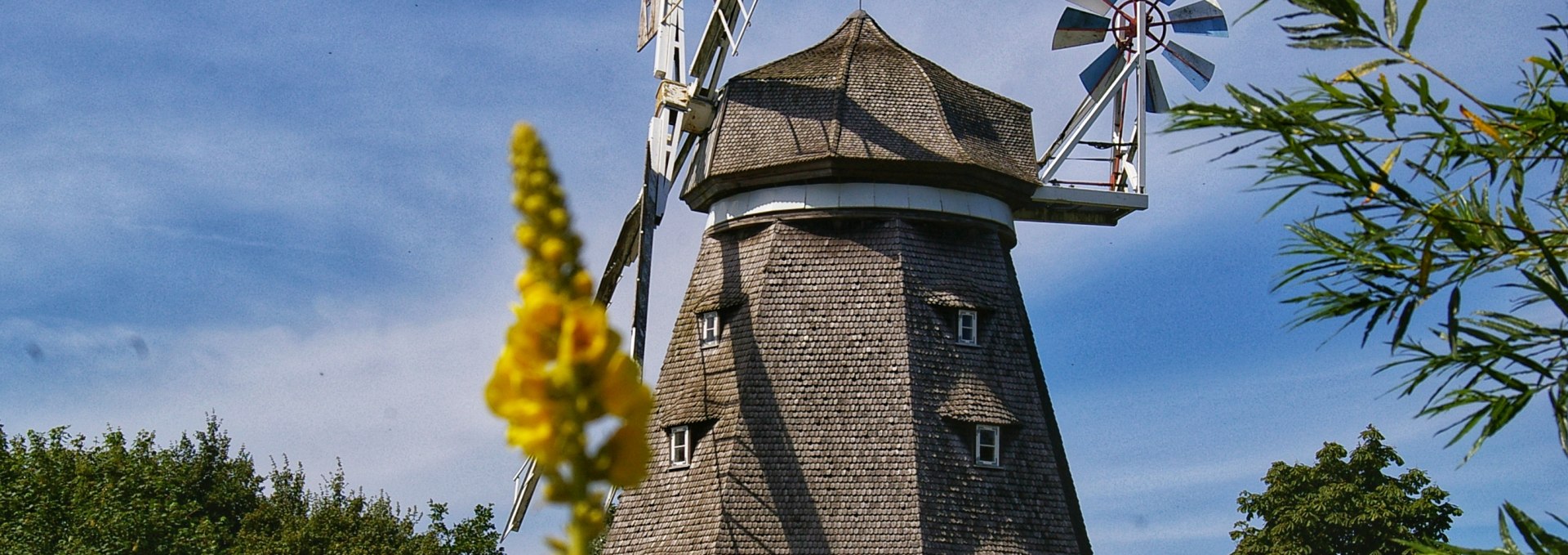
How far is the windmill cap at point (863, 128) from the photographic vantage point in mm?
17969

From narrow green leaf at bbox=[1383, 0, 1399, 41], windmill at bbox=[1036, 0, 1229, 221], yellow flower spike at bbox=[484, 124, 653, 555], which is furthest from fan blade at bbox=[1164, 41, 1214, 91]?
yellow flower spike at bbox=[484, 124, 653, 555]

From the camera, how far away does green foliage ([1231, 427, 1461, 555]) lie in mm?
31984

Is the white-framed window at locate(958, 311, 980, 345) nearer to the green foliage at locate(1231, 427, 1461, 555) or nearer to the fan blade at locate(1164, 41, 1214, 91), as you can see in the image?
the fan blade at locate(1164, 41, 1214, 91)

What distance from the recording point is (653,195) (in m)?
19.6

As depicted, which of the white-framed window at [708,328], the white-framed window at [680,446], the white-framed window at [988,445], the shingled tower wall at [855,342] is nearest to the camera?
the shingled tower wall at [855,342]

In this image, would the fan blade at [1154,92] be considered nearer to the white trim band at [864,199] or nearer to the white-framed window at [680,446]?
the white trim band at [864,199]

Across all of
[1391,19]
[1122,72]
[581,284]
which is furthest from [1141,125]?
[581,284]

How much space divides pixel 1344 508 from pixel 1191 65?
48.9ft

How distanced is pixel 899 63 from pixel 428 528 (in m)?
14.0

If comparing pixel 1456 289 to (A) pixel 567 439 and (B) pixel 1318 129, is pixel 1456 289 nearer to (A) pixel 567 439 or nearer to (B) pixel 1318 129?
(B) pixel 1318 129

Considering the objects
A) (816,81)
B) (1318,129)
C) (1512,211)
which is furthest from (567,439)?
(816,81)

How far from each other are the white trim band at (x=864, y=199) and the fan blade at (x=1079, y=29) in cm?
275

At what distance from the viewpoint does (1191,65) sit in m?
20.4

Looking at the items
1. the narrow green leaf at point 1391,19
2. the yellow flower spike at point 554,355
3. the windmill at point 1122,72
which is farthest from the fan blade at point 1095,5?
the yellow flower spike at point 554,355
